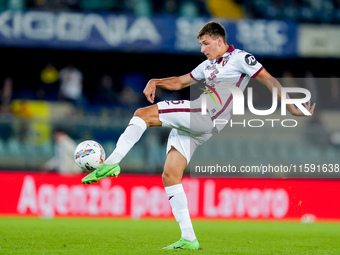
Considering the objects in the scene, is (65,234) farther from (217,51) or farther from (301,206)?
(301,206)

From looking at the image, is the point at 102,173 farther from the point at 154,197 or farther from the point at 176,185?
the point at 154,197

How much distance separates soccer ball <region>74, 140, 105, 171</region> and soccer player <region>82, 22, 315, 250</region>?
0.28 metres

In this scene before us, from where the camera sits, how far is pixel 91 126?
13703 mm

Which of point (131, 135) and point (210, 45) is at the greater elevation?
point (210, 45)

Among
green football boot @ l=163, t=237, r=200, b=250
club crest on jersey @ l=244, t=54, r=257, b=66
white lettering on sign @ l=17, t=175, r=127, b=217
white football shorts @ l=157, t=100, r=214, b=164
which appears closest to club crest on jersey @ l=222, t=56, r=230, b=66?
club crest on jersey @ l=244, t=54, r=257, b=66

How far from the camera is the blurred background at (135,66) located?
13.7 m

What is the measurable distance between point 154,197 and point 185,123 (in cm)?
722

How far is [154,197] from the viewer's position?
13750 mm

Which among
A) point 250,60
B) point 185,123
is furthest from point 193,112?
point 250,60

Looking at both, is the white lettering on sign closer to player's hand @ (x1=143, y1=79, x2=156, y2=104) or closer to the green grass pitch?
the green grass pitch

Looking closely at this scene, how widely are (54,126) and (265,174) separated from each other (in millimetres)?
4347

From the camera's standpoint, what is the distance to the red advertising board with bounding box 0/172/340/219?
13.4 m

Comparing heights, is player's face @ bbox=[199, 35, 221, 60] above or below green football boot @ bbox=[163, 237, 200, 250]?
above

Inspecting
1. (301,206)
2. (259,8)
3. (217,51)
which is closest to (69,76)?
(259,8)
